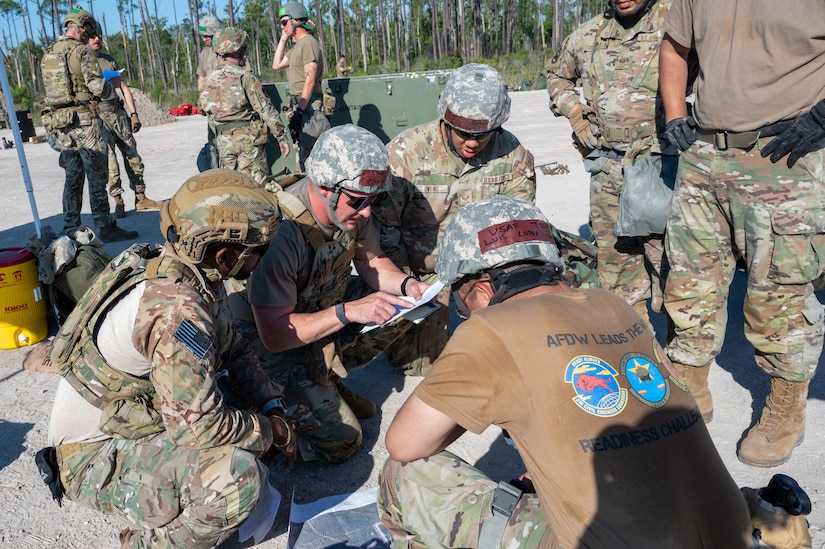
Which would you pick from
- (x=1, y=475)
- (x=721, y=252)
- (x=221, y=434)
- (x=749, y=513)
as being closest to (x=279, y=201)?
(x=221, y=434)

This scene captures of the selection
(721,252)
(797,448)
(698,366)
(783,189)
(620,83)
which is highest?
(620,83)

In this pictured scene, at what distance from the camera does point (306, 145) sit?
8828mm

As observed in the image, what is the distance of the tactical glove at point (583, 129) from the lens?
4.27 metres

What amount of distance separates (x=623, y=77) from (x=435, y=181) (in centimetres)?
123

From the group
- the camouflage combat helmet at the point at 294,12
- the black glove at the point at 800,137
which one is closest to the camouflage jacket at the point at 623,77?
the black glove at the point at 800,137

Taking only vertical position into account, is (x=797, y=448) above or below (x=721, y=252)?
below

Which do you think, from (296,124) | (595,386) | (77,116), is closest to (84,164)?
(77,116)

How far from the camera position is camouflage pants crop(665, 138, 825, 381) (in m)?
2.81

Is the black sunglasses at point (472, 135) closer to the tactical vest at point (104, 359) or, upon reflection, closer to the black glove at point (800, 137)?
the black glove at point (800, 137)

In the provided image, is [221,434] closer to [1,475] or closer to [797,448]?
[1,475]

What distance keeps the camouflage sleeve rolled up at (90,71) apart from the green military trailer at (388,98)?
9.56 feet

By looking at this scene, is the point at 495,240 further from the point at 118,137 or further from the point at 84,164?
the point at 118,137

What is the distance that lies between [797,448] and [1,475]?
11.8 ft

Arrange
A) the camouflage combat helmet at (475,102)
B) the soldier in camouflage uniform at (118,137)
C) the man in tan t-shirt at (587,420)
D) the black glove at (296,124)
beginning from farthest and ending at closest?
the black glove at (296,124)
the soldier in camouflage uniform at (118,137)
the camouflage combat helmet at (475,102)
the man in tan t-shirt at (587,420)
